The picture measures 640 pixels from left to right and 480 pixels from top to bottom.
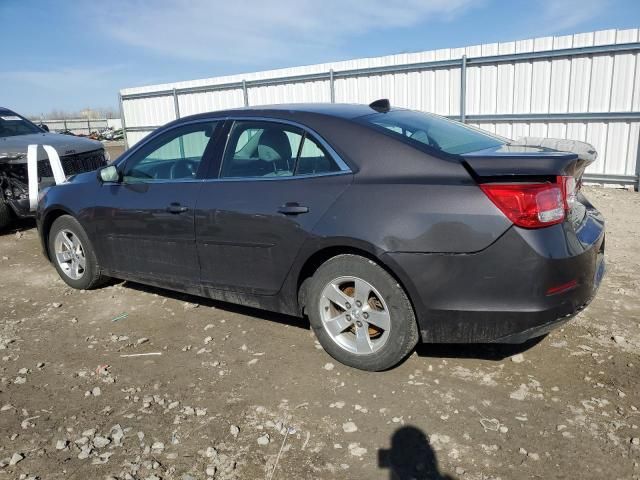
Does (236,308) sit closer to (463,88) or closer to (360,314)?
(360,314)

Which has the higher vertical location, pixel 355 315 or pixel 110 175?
pixel 110 175

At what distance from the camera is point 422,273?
2.79 meters

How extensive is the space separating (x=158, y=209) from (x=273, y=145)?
110cm

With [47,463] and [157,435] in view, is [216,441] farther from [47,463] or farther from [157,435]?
[47,463]

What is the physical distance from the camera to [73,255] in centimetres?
491

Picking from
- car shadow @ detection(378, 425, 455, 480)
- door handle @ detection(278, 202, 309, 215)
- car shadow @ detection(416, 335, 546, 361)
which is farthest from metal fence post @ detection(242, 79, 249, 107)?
car shadow @ detection(378, 425, 455, 480)

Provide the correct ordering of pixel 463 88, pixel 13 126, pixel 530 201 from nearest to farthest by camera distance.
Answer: pixel 530 201 → pixel 13 126 → pixel 463 88

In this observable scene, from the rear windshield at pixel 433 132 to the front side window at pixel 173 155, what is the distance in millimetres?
1338

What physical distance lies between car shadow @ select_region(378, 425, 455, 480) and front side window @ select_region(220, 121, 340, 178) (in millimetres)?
1585

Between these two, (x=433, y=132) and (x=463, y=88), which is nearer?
(x=433, y=132)

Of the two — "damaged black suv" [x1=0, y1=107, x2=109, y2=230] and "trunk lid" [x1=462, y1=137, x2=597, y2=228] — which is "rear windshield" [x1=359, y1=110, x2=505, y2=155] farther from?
"damaged black suv" [x1=0, y1=107, x2=109, y2=230]

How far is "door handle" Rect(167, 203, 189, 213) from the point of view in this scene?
12.4 ft

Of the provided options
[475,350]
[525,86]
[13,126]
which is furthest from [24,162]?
[525,86]

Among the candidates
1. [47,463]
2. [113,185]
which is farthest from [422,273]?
[113,185]
